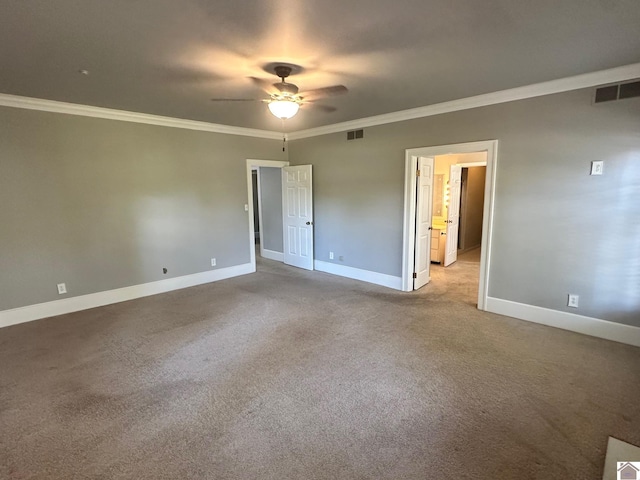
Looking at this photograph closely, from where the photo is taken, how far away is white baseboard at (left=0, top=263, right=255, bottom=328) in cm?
404

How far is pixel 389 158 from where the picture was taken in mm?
5078

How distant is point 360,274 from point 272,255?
2569mm

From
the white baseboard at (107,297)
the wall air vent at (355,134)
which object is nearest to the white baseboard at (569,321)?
the wall air vent at (355,134)

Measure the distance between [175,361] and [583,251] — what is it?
4.43 m

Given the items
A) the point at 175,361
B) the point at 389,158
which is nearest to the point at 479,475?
the point at 175,361

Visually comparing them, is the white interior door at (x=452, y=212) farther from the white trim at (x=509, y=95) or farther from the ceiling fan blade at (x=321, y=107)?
the ceiling fan blade at (x=321, y=107)

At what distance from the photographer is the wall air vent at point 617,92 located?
10.00ft

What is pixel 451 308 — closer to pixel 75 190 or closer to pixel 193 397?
pixel 193 397

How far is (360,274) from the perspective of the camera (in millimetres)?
5766

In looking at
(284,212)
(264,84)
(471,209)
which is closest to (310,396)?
(264,84)

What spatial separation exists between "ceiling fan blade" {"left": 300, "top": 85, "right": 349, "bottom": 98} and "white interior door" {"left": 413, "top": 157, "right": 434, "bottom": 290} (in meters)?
1.83

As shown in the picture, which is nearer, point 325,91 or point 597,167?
point 597,167

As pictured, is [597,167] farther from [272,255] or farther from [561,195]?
[272,255]

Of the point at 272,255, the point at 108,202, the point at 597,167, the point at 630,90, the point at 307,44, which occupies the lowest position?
the point at 272,255
